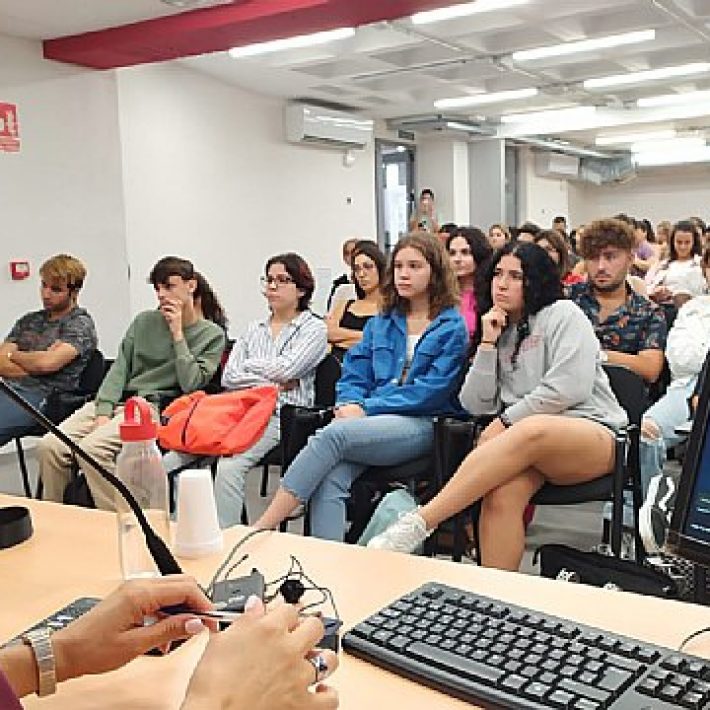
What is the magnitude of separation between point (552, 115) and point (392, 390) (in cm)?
753

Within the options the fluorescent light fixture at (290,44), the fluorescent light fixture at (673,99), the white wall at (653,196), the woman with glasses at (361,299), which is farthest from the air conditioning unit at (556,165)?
the woman with glasses at (361,299)

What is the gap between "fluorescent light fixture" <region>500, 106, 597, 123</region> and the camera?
31.7ft

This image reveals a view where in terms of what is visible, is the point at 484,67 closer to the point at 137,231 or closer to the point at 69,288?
the point at 137,231

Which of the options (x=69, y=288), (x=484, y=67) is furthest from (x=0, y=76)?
(x=484, y=67)

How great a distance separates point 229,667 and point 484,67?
22.7 feet

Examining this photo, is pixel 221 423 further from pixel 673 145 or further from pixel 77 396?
pixel 673 145

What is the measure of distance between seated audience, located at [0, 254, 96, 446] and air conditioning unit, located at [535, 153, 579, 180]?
377 inches

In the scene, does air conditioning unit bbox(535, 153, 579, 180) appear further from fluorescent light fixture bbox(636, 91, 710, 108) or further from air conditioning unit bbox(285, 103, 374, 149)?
air conditioning unit bbox(285, 103, 374, 149)

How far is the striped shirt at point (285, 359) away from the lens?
3.54 meters

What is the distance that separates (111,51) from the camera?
17.9ft

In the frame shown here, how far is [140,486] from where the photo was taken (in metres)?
1.49

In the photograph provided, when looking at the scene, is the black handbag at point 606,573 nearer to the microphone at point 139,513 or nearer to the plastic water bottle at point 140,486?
the plastic water bottle at point 140,486

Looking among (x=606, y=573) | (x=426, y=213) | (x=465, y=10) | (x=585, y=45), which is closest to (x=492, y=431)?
(x=606, y=573)

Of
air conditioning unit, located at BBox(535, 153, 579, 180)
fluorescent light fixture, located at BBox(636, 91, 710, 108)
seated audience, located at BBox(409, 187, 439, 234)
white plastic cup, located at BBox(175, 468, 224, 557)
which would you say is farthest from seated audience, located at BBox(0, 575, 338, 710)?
air conditioning unit, located at BBox(535, 153, 579, 180)
